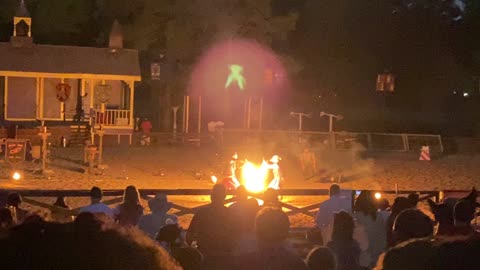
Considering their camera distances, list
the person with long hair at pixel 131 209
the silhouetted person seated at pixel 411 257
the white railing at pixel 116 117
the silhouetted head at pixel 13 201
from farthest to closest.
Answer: the white railing at pixel 116 117, the silhouetted head at pixel 13 201, the person with long hair at pixel 131 209, the silhouetted person seated at pixel 411 257

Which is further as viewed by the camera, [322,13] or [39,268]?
[322,13]

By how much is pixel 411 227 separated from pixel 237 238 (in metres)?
2.04

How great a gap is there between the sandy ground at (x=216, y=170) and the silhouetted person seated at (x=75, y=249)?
14.6 m

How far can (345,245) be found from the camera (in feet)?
22.2

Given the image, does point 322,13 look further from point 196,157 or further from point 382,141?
point 196,157

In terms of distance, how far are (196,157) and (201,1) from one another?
930 cm

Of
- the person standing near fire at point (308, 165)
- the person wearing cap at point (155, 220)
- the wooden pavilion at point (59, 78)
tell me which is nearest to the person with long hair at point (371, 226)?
the person wearing cap at point (155, 220)

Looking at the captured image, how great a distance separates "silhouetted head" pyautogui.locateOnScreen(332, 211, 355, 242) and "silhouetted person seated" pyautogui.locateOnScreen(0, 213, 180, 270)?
4229mm

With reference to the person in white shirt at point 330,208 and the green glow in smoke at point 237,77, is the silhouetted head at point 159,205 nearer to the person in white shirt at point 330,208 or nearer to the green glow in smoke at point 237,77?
the person in white shirt at point 330,208

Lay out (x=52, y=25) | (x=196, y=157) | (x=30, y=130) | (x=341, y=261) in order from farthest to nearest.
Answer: (x=52, y=25) < (x=30, y=130) < (x=196, y=157) < (x=341, y=261)

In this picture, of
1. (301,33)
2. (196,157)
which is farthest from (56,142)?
(301,33)

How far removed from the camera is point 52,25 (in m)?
39.3

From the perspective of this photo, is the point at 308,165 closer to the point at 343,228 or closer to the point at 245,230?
the point at 245,230

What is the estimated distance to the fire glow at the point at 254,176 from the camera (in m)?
17.1
